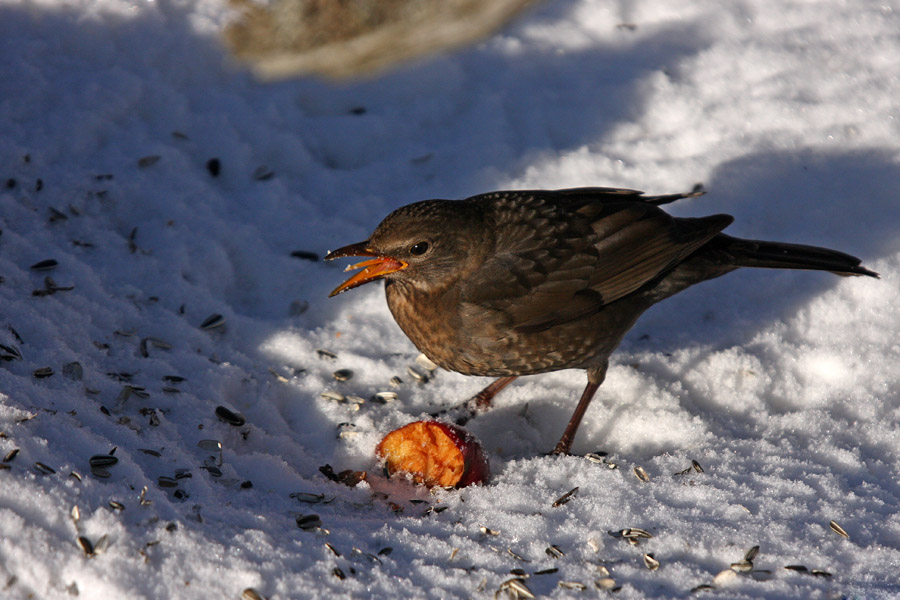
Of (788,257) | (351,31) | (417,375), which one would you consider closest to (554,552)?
(417,375)

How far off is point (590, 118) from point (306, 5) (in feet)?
8.06

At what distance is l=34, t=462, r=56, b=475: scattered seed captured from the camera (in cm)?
267

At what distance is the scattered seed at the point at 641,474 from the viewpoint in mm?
3425

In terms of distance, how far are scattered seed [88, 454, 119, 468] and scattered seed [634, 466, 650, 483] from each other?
7.04 ft

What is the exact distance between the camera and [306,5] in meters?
6.18

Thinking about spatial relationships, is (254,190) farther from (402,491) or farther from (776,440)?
(776,440)

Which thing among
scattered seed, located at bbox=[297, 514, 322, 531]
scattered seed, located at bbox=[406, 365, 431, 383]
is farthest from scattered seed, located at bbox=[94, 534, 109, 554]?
scattered seed, located at bbox=[406, 365, 431, 383]

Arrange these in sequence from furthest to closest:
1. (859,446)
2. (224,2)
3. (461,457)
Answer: (224,2) < (859,446) < (461,457)

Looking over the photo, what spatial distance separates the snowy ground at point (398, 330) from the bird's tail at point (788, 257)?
0.52 m

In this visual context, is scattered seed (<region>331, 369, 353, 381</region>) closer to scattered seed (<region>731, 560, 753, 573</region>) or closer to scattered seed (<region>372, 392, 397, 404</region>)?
scattered seed (<region>372, 392, 397, 404</region>)

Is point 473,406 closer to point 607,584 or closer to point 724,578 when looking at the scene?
point 607,584

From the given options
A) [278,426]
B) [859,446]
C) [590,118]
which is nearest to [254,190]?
[278,426]

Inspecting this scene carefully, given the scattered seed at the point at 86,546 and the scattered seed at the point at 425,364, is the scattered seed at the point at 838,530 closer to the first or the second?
the scattered seed at the point at 425,364

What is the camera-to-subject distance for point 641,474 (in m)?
3.45
